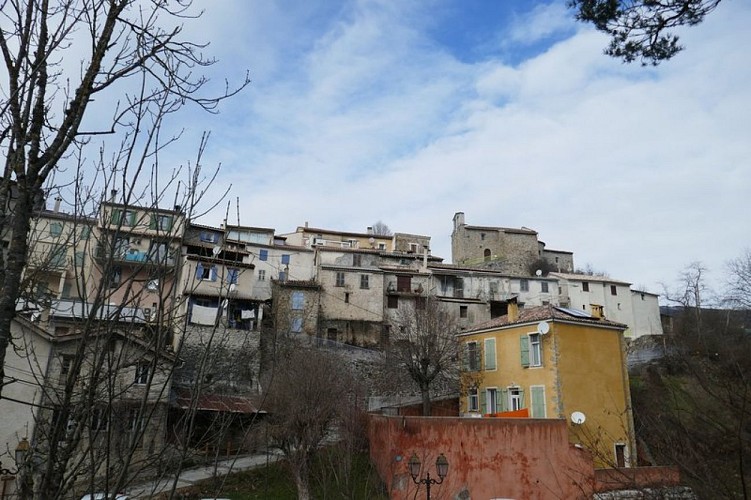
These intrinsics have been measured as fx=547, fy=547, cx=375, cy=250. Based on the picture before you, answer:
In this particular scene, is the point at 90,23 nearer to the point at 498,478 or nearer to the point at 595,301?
the point at 498,478

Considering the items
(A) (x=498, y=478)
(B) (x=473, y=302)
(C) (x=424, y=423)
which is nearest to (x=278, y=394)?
(C) (x=424, y=423)

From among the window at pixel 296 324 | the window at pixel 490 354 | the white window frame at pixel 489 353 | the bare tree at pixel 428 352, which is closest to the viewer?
the white window frame at pixel 489 353

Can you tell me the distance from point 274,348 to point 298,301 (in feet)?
76.0

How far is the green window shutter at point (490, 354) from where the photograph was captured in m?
25.8

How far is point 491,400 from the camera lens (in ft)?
84.4

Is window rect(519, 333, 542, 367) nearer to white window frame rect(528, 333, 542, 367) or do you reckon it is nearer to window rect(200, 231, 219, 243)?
white window frame rect(528, 333, 542, 367)

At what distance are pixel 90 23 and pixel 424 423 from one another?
1734cm

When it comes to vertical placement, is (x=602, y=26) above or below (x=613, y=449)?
above

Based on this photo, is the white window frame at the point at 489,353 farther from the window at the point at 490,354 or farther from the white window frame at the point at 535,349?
the white window frame at the point at 535,349

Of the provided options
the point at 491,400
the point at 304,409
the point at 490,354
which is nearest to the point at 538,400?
the point at 491,400

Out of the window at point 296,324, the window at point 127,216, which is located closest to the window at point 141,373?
the window at point 127,216

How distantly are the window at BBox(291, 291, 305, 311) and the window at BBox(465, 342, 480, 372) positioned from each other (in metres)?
14.6

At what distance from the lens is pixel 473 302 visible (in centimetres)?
4344

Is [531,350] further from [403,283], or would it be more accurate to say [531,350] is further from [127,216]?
[127,216]
